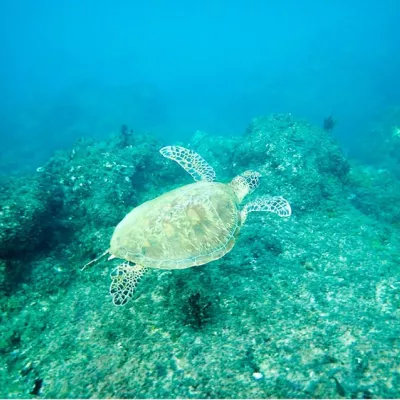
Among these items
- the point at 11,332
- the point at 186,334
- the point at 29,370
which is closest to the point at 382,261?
the point at 186,334

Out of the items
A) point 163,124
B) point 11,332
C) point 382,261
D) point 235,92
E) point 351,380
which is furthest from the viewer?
point 235,92

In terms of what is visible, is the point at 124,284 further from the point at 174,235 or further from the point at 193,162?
the point at 193,162

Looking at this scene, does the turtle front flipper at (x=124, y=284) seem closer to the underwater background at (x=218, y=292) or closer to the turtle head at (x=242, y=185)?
the underwater background at (x=218, y=292)

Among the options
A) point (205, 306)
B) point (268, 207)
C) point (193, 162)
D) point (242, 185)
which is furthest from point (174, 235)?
point (193, 162)

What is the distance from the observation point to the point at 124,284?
404 centimetres

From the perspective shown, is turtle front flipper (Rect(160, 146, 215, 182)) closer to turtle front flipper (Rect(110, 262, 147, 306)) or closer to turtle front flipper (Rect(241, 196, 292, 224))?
turtle front flipper (Rect(241, 196, 292, 224))

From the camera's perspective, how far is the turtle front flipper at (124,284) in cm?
392

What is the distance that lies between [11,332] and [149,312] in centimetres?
219

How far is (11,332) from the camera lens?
4035 mm

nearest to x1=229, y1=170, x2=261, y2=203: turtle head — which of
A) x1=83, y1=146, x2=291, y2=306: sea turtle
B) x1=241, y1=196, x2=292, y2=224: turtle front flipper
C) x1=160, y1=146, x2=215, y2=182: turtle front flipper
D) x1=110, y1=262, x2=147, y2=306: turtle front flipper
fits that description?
x1=241, y1=196, x2=292, y2=224: turtle front flipper

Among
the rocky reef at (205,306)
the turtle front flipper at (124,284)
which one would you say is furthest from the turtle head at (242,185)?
the turtle front flipper at (124,284)

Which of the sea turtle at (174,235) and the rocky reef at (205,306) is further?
the sea turtle at (174,235)

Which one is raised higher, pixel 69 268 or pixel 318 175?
pixel 318 175

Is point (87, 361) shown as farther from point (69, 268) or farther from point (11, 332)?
point (69, 268)
